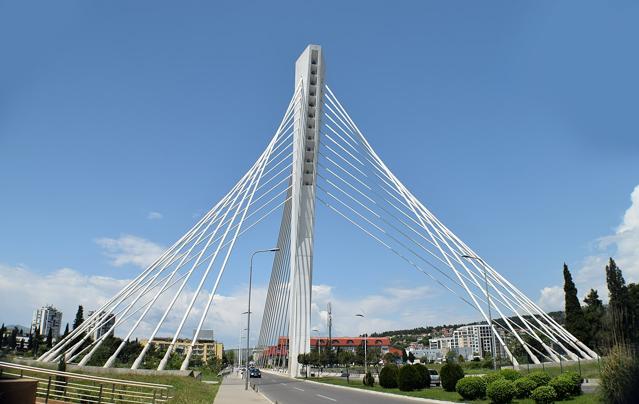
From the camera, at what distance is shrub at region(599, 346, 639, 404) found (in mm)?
7975

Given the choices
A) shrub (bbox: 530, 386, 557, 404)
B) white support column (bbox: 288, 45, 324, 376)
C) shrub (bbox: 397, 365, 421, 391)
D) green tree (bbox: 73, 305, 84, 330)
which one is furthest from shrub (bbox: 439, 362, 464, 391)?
green tree (bbox: 73, 305, 84, 330)

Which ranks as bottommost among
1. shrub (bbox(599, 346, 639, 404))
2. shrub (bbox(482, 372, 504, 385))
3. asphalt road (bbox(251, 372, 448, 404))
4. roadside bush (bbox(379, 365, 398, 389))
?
asphalt road (bbox(251, 372, 448, 404))

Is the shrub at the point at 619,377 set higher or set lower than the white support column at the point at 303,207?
lower

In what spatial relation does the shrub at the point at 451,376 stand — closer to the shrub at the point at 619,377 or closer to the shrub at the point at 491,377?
the shrub at the point at 491,377

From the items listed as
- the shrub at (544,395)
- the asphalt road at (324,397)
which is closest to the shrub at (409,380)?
the asphalt road at (324,397)

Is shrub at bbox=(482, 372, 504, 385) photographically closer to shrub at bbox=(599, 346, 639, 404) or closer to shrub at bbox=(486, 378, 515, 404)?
shrub at bbox=(486, 378, 515, 404)

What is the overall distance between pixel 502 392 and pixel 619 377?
7539 mm

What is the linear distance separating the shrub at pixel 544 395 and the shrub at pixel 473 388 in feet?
10.9

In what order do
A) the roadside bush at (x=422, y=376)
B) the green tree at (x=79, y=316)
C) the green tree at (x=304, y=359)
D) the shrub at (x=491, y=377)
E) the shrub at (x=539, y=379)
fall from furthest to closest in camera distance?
the green tree at (x=79, y=316) < the green tree at (x=304, y=359) < the roadside bush at (x=422, y=376) < the shrub at (x=491, y=377) < the shrub at (x=539, y=379)

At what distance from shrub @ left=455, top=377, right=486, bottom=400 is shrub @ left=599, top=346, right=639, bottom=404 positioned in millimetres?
8318

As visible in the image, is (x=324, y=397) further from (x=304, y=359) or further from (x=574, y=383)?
(x=304, y=359)

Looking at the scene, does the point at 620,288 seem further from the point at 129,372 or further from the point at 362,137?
the point at 129,372

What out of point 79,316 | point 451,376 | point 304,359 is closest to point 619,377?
point 451,376

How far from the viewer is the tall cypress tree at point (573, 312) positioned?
46.5 meters
